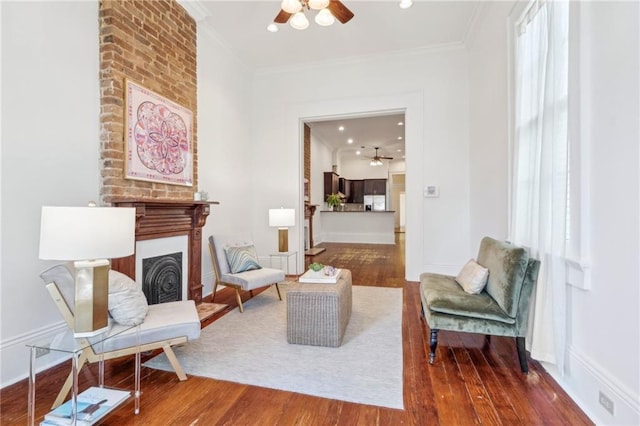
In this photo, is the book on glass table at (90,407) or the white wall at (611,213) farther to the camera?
the book on glass table at (90,407)

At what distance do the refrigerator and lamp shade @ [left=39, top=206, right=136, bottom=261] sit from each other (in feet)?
36.8

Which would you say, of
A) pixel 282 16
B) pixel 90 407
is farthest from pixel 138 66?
pixel 90 407

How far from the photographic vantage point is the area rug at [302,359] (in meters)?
1.93

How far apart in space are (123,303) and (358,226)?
790 cm

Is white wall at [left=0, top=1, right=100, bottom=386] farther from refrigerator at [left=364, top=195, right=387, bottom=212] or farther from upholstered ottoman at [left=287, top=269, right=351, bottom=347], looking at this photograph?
refrigerator at [left=364, top=195, right=387, bottom=212]

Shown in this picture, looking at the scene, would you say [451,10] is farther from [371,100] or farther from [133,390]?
[133,390]

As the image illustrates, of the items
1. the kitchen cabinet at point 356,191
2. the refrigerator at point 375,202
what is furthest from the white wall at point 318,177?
the refrigerator at point 375,202

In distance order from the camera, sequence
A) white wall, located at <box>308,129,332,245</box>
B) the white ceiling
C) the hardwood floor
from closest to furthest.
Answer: the hardwood floor → the white ceiling → white wall, located at <box>308,129,332,245</box>

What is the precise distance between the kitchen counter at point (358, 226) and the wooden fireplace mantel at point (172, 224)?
6.24 metres

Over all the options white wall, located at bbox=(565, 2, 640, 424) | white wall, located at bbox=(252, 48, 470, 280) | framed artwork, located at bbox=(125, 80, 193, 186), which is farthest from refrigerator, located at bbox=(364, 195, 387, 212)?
white wall, located at bbox=(565, 2, 640, 424)

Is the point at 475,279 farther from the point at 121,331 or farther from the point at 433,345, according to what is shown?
the point at 121,331

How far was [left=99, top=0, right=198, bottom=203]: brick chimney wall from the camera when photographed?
2615 mm

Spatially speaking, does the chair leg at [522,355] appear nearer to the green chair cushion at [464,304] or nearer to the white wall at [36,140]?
the green chair cushion at [464,304]

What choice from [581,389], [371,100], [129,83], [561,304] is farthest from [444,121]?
[129,83]
